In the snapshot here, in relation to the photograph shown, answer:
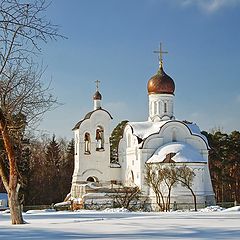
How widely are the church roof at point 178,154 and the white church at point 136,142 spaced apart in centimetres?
10

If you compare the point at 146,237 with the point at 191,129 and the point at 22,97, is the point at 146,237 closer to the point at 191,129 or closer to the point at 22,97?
the point at 22,97

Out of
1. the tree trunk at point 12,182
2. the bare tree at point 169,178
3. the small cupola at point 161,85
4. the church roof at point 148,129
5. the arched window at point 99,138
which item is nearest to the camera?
the tree trunk at point 12,182

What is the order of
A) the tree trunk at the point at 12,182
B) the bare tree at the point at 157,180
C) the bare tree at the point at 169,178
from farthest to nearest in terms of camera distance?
the bare tree at the point at 157,180 < the bare tree at the point at 169,178 < the tree trunk at the point at 12,182

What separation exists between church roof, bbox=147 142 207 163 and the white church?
0.10m

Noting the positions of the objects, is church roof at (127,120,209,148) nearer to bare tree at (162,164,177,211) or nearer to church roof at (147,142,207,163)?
church roof at (147,142,207,163)

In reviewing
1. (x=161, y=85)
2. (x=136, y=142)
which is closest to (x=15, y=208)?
(x=136, y=142)

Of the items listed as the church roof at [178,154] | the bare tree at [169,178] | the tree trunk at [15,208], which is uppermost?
the church roof at [178,154]

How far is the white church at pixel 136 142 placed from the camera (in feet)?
150

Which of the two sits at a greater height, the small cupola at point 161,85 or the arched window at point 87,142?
the small cupola at point 161,85

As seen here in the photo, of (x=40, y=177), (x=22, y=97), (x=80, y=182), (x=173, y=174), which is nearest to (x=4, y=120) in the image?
(x=22, y=97)

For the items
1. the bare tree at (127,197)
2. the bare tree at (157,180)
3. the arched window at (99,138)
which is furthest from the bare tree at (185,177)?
the arched window at (99,138)

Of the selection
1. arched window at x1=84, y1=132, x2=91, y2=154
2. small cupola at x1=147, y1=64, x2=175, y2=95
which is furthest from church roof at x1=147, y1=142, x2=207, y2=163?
arched window at x1=84, y1=132, x2=91, y2=154

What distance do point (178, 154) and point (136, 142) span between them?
570cm

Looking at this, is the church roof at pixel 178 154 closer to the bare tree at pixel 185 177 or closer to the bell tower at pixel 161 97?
the bare tree at pixel 185 177
